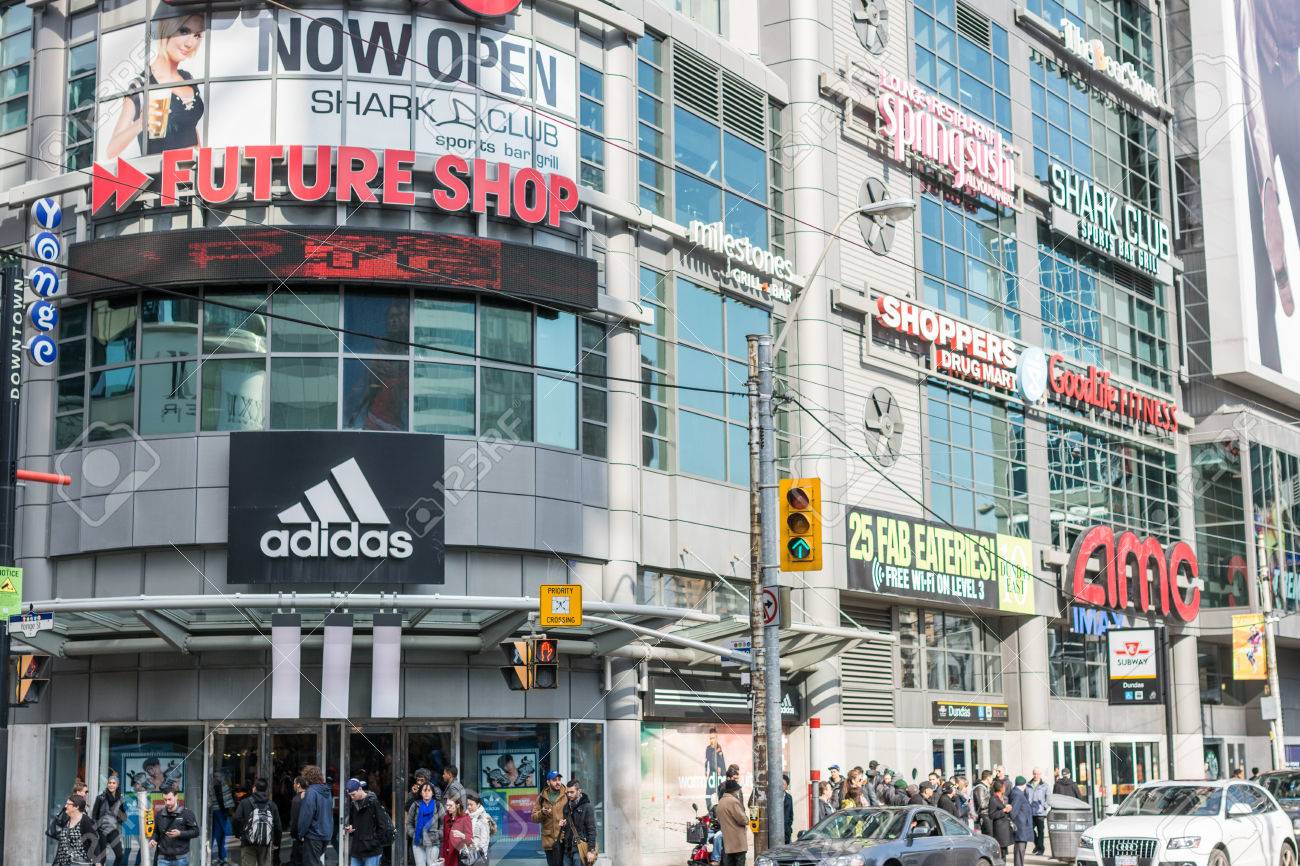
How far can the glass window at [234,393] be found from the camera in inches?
1102

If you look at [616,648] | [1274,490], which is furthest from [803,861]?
[1274,490]

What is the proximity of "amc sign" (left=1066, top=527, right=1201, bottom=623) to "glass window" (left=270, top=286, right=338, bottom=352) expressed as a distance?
24.9 meters

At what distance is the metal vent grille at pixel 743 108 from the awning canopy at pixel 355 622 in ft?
38.5

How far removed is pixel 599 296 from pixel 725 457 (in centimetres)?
534

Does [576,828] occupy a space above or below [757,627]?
below

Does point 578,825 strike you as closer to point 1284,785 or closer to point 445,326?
point 445,326

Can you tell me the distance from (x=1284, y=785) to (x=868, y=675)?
10343mm

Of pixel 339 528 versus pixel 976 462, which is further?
pixel 976 462

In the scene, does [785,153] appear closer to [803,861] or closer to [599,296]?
[599,296]

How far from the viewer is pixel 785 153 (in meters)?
37.7

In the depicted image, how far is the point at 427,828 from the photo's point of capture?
77.6 ft

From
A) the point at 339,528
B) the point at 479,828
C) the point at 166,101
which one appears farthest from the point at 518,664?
the point at 166,101

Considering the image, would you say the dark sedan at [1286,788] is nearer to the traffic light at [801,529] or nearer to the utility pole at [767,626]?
the utility pole at [767,626]

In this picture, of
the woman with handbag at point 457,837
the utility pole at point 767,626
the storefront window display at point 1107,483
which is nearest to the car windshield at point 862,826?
the utility pole at point 767,626
